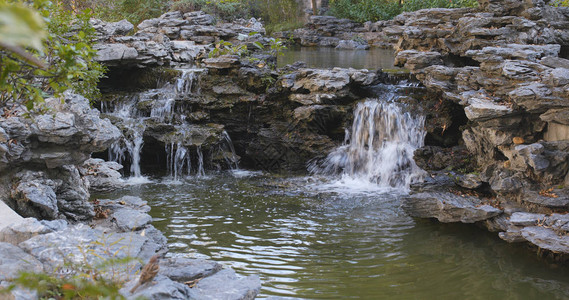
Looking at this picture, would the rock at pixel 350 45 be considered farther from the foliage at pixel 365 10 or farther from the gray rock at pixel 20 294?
the gray rock at pixel 20 294

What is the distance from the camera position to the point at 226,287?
4.12 meters

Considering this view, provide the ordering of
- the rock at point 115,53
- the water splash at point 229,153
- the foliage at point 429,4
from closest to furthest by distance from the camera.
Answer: the water splash at point 229,153 → the rock at point 115,53 → the foliage at point 429,4

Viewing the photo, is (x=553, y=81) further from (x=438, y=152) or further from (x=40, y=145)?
(x=40, y=145)

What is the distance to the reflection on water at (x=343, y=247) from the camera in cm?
616

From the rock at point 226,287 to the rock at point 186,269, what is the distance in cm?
9

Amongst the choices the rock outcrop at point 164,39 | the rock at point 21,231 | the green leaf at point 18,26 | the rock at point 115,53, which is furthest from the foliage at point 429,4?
the green leaf at point 18,26

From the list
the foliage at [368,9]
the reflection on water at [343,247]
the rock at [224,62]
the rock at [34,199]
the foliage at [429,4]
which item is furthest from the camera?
the foliage at [368,9]

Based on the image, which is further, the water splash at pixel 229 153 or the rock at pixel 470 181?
the water splash at pixel 229 153

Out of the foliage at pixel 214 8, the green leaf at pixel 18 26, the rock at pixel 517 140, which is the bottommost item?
the rock at pixel 517 140

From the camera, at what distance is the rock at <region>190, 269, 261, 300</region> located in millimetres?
3919

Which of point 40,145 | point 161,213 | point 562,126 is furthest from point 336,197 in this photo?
point 40,145

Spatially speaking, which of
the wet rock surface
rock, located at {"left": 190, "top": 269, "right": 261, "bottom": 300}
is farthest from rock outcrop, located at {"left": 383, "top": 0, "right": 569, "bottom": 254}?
the wet rock surface

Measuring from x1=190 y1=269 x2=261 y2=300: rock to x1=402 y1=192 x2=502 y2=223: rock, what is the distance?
4781mm

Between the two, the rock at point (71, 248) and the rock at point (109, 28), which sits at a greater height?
the rock at point (109, 28)
